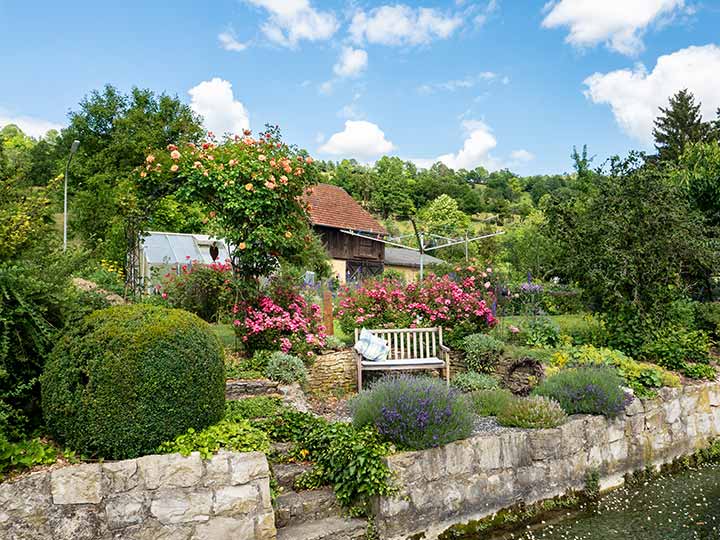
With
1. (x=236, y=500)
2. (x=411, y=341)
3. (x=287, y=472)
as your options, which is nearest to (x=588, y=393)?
(x=411, y=341)

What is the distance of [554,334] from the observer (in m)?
10.3

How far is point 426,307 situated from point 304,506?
5.56 meters

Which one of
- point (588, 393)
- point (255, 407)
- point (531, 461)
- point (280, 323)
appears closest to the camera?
point (531, 461)

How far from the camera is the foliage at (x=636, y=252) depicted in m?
9.25

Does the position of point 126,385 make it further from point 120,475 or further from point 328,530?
point 328,530

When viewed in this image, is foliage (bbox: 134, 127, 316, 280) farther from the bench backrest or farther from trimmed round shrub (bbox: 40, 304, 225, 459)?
trimmed round shrub (bbox: 40, 304, 225, 459)

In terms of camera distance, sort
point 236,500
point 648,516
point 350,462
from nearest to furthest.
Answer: point 236,500
point 350,462
point 648,516

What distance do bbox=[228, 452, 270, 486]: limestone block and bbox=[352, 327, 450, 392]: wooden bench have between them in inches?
148

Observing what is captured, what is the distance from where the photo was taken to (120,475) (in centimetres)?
404

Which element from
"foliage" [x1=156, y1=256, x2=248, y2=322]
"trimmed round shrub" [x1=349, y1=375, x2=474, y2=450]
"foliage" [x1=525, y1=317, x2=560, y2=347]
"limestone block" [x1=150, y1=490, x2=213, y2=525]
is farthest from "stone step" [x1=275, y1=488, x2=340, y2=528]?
"foliage" [x1=525, y1=317, x2=560, y2=347]

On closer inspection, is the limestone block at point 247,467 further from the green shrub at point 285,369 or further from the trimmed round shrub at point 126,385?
the green shrub at point 285,369

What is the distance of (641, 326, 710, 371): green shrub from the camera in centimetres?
879

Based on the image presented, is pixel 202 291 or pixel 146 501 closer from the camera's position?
pixel 146 501

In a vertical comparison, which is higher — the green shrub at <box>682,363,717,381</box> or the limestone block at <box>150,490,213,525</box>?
the green shrub at <box>682,363,717,381</box>
